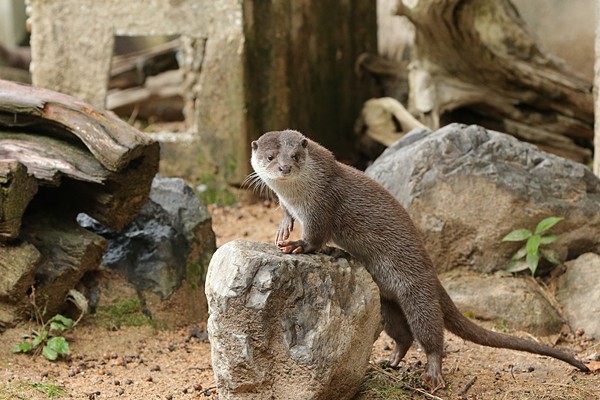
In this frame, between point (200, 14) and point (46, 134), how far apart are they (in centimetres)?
320

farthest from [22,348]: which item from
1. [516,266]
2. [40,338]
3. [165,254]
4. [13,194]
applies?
[516,266]

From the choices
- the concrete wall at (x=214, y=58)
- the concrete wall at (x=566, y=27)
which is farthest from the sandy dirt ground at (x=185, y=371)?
the concrete wall at (x=566, y=27)

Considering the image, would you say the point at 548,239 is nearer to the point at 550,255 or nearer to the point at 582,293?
the point at 550,255

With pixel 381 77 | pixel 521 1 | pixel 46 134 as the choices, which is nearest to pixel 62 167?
pixel 46 134

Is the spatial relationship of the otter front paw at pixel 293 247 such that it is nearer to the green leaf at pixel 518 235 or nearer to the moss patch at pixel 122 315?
the moss patch at pixel 122 315

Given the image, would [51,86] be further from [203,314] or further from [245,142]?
[203,314]

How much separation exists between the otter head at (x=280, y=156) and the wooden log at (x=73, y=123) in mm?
875

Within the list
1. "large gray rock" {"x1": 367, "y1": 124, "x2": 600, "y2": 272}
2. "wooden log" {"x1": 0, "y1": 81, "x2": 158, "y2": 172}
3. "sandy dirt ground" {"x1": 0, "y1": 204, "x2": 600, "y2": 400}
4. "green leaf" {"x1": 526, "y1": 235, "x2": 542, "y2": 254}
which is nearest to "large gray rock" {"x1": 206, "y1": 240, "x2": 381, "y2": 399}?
"sandy dirt ground" {"x1": 0, "y1": 204, "x2": 600, "y2": 400}

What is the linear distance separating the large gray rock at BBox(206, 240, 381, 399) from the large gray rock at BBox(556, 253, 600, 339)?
2.12 m

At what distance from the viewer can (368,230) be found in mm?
4496

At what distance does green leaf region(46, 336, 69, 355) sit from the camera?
4.90m

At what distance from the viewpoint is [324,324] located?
3.89 m

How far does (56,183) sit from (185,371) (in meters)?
1.28

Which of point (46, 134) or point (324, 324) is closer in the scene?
point (324, 324)
